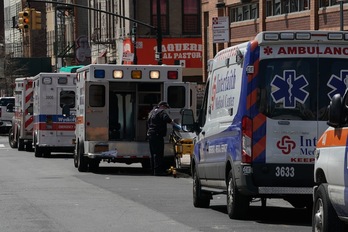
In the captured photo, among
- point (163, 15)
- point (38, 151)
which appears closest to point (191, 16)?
point (163, 15)

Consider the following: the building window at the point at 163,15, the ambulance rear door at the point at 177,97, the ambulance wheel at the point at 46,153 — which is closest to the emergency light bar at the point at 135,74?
the ambulance rear door at the point at 177,97

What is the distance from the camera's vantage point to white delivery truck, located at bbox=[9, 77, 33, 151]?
129 feet

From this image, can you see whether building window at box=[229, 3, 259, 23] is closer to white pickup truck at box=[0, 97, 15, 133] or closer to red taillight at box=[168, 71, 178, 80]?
white pickup truck at box=[0, 97, 15, 133]

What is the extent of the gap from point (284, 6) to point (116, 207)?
94.2 ft

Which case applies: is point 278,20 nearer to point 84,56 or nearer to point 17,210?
point 84,56

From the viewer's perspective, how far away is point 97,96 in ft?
88.9

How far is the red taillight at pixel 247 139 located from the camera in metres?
14.7

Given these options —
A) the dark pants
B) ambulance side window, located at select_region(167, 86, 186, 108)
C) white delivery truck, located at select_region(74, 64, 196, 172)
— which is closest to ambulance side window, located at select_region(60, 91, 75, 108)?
white delivery truck, located at select_region(74, 64, 196, 172)

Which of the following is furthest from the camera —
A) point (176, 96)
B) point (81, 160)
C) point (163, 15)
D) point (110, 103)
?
point (163, 15)

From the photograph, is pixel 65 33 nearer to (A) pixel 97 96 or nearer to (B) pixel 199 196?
(A) pixel 97 96

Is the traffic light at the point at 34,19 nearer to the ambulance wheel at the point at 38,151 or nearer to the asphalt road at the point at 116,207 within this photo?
the ambulance wheel at the point at 38,151

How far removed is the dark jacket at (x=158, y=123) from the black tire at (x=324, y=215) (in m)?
14.0

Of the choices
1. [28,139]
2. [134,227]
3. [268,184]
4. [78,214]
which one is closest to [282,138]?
[268,184]

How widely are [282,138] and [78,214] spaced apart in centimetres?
341
